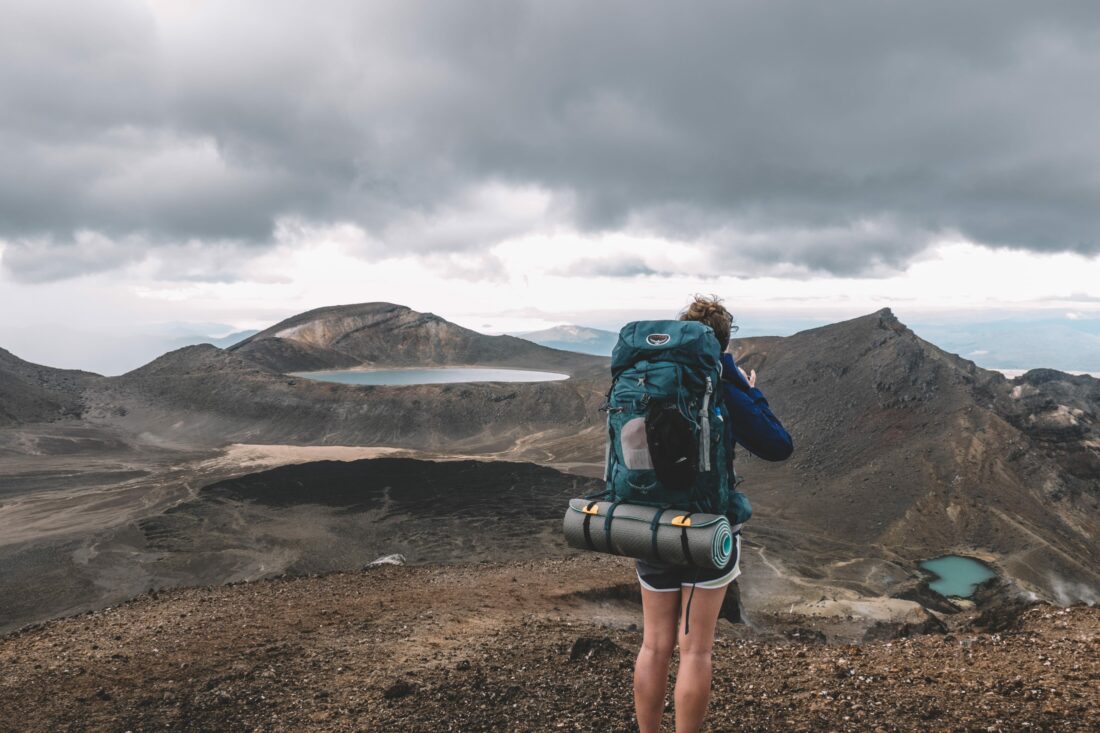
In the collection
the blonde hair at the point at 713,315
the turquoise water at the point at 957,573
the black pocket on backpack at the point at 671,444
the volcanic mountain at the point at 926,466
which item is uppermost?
the blonde hair at the point at 713,315

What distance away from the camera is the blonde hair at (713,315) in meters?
3.49

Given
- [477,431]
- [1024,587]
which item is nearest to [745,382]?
[1024,587]

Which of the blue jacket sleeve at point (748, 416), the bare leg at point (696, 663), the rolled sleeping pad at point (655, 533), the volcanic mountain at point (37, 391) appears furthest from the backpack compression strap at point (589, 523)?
the volcanic mountain at point (37, 391)

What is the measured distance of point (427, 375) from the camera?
114375mm

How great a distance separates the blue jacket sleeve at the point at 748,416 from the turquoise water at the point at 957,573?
29396 mm

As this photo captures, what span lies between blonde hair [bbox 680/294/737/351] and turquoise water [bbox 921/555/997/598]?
2953cm

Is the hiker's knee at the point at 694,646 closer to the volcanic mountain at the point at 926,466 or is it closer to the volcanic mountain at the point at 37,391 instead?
the volcanic mountain at the point at 926,466

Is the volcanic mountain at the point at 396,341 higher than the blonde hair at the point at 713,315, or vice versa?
the volcanic mountain at the point at 396,341

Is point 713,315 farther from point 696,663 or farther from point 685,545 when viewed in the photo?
point 696,663

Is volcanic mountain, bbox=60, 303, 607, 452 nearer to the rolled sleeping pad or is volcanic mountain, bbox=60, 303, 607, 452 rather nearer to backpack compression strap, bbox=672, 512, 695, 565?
the rolled sleeping pad

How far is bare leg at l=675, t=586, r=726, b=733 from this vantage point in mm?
3229

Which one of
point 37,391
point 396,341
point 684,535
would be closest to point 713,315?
point 684,535

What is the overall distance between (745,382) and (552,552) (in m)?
26.4

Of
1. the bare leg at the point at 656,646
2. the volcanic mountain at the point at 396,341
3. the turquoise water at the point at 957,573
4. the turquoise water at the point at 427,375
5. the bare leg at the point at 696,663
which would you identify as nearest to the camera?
the bare leg at the point at 696,663
